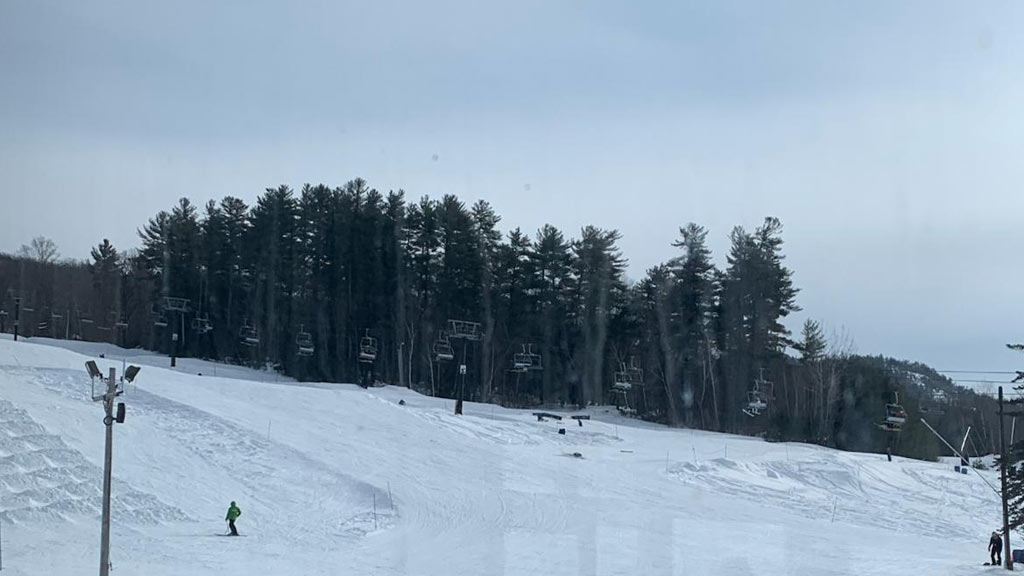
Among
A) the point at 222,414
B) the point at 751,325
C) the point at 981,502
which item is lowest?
the point at 981,502

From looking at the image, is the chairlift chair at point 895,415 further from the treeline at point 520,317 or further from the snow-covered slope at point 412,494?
the treeline at point 520,317

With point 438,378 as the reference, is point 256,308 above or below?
above

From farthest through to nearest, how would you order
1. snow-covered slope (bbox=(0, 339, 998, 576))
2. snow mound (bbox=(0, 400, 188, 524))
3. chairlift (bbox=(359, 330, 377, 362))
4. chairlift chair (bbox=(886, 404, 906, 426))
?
1. chairlift (bbox=(359, 330, 377, 362))
2. chairlift chair (bbox=(886, 404, 906, 426))
3. snow mound (bbox=(0, 400, 188, 524))
4. snow-covered slope (bbox=(0, 339, 998, 576))

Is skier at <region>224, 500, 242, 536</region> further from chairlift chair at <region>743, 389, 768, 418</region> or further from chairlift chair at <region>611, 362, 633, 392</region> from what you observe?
chairlift chair at <region>743, 389, 768, 418</region>

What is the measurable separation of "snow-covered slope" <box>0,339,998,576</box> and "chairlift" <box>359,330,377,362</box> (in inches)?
299

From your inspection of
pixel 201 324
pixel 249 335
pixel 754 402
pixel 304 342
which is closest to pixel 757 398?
pixel 754 402

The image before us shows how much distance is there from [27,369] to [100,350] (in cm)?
3278

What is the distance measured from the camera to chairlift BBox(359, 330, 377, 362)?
198ft

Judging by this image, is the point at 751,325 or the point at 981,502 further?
the point at 751,325

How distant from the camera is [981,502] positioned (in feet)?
147

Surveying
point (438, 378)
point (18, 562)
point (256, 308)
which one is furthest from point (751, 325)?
point (18, 562)

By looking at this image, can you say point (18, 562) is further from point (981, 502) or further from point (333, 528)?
point (981, 502)

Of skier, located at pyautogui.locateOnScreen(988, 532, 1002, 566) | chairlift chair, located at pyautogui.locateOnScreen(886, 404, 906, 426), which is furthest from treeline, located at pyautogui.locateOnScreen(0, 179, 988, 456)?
skier, located at pyautogui.locateOnScreen(988, 532, 1002, 566)

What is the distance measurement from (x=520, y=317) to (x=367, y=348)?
1259cm
